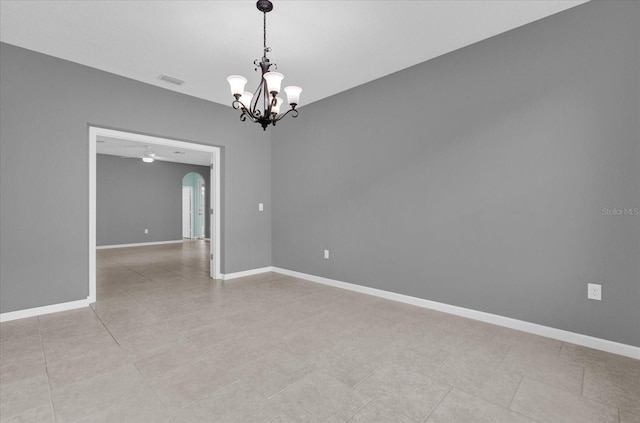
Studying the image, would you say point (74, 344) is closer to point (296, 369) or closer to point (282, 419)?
point (296, 369)

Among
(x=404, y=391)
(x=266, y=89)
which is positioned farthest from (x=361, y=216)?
(x=404, y=391)

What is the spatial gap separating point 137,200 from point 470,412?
9918 mm

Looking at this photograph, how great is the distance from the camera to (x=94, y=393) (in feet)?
5.85

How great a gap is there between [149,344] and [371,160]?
3.15 meters

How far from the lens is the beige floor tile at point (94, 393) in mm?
1621

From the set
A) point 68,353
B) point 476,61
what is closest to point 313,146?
point 476,61

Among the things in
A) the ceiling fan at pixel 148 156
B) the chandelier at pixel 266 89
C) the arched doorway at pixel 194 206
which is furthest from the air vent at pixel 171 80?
the arched doorway at pixel 194 206

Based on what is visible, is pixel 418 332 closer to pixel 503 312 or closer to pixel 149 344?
pixel 503 312

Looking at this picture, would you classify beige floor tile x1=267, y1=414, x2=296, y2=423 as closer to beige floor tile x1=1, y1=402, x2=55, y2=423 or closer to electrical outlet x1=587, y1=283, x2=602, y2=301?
beige floor tile x1=1, y1=402, x2=55, y2=423

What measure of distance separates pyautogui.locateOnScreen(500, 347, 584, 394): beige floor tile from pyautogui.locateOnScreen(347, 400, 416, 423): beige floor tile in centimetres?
100

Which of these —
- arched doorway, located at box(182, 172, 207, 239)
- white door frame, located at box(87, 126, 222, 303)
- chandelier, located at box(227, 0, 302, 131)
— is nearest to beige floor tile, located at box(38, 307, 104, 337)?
white door frame, located at box(87, 126, 222, 303)

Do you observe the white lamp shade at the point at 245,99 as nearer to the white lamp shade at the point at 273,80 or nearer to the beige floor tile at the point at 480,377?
the white lamp shade at the point at 273,80

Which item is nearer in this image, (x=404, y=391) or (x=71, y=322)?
(x=404, y=391)

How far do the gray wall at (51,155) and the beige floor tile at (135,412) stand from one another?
7.95ft
